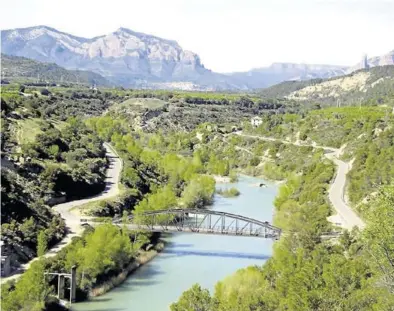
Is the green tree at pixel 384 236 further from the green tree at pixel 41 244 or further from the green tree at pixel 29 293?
the green tree at pixel 41 244

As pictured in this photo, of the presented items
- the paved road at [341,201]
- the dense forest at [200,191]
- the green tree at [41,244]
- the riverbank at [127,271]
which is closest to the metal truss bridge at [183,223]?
the dense forest at [200,191]

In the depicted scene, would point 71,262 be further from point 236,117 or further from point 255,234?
point 236,117

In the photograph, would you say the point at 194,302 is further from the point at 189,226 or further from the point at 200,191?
the point at 200,191

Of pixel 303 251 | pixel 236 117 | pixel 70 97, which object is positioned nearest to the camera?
pixel 303 251

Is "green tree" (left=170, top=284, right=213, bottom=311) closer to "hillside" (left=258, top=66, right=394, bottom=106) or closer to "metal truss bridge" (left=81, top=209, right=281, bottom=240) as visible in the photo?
"metal truss bridge" (left=81, top=209, right=281, bottom=240)

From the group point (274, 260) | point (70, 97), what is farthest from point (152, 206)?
point (70, 97)

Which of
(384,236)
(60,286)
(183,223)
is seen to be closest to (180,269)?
(183,223)

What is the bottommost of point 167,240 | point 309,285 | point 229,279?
point 167,240

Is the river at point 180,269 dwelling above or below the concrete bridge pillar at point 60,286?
below
